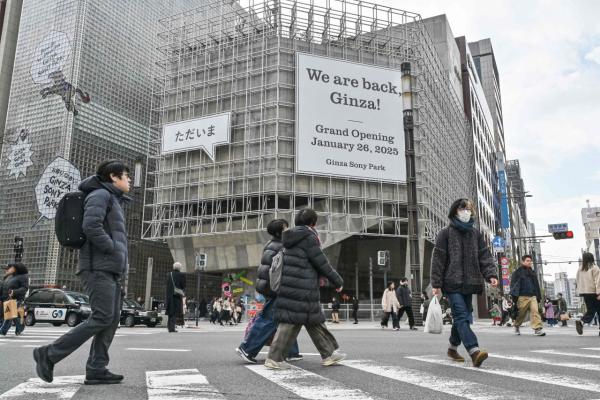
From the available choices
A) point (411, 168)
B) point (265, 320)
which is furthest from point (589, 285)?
point (265, 320)

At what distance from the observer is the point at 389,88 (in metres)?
38.5

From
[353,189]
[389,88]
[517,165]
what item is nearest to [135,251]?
[353,189]

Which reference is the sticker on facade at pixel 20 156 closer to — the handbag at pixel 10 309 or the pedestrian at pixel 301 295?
the handbag at pixel 10 309

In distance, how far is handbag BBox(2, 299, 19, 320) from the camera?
10.9 meters

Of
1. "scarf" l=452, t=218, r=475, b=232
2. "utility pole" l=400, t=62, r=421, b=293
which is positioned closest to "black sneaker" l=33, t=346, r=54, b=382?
"scarf" l=452, t=218, r=475, b=232

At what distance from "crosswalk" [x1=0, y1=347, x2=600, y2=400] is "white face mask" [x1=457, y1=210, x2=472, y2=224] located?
1590 millimetres

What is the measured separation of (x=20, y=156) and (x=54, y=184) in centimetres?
648

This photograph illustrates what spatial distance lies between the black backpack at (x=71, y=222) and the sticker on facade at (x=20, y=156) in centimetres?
5284

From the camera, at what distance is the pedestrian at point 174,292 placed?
46.4ft

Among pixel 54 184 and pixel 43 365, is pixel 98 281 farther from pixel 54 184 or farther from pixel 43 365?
pixel 54 184

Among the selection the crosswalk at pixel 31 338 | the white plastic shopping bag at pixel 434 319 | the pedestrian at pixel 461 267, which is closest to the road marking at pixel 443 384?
the pedestrian at pixel 461 267

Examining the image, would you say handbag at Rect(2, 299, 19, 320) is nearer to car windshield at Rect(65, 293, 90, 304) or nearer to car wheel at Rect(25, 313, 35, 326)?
car windshield at Rect(65, 293, 90, 304)

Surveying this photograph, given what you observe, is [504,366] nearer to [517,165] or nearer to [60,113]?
[60,113]

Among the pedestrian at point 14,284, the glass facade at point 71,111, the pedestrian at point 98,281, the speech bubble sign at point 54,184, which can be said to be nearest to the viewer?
the pedestrian at point 98,281
